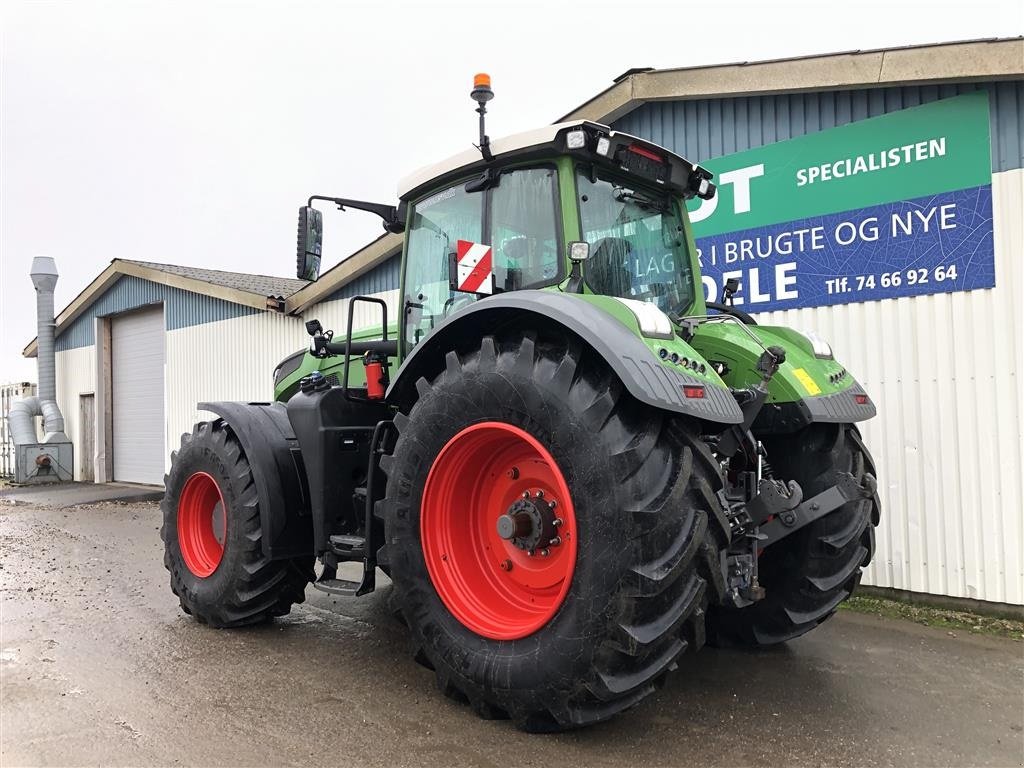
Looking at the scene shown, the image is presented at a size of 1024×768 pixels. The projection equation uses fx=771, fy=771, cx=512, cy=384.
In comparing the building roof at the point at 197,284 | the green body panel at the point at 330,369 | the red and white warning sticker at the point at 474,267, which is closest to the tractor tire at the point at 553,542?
the red and white warning sticker at the point at 474,267

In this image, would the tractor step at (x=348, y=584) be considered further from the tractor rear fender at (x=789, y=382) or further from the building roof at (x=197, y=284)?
the building roof at (x=197, y=284)

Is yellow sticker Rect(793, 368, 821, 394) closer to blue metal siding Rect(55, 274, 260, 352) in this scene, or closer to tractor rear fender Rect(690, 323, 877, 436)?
tractor rear fender Rect(690, 323, 877, 436)

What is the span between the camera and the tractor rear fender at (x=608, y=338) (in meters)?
2.79

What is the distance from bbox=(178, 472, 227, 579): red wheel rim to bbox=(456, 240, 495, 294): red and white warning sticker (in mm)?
2477

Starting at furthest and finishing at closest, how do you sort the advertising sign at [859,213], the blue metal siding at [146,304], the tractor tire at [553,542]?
the blue metal siding at [146,304] → the advertising sign at [859,213] → the tractor tire at [553,542]

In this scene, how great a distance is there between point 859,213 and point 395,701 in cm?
475

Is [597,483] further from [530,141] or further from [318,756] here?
[530,141]

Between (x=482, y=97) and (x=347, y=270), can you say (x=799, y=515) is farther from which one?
(x=347, y=270)

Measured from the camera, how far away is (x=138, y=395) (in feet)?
52.4

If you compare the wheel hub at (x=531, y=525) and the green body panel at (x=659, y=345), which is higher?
the green body panel at (x=659, y=345)

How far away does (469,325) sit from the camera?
3.54m

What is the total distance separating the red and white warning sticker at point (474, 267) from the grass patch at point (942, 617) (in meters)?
3.75

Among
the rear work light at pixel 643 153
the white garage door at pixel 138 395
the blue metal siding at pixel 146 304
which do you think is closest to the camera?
the rear work light at pixel 643 153

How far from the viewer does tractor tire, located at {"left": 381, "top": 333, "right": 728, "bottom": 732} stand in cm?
279
